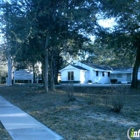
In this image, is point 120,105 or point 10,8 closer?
point 120,105

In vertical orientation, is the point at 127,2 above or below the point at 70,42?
above

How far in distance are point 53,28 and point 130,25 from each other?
272 inches

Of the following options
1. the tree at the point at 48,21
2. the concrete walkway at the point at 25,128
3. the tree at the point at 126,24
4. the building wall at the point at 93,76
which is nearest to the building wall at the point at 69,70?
the building wall at the point at 93,76

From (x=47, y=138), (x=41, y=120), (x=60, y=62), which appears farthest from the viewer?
(x=60, y=62)

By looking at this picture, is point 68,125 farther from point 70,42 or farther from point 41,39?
point 70,42

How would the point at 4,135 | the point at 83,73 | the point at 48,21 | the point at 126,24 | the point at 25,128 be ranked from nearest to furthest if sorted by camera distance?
the point at 4,135 → the point at 25,128 → the point at 48,21 → the point at 126,24 → the point at 83,73

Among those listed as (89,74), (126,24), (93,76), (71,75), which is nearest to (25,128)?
(126,24)

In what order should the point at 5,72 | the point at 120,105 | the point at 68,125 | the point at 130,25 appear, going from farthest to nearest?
the point at 5,72 → the point at 130,25 → the point at 120,105 → the point at 68,125

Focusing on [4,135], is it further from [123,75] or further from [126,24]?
[123,75]

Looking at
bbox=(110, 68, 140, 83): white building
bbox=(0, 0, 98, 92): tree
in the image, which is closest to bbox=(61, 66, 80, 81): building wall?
bbox=(110, 68, 140, 83): white building

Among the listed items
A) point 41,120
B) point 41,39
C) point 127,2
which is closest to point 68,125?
point 41,120

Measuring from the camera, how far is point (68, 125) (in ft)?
26.8

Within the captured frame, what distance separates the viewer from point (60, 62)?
36.6 meters

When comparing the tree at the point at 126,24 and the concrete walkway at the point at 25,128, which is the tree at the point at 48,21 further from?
the concrete walkway at the point at 25,128
